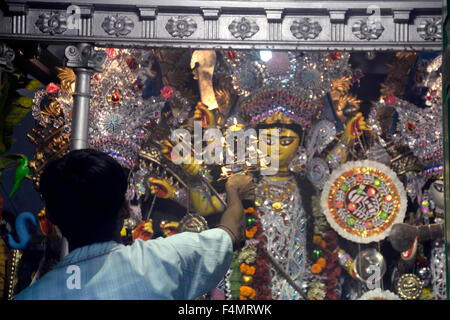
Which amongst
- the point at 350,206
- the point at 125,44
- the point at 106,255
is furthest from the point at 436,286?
the point at 106,255

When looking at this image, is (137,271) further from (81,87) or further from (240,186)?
(81,87)

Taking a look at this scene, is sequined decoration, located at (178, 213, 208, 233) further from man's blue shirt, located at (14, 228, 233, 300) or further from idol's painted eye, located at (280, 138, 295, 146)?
man's blue shirt, located at (14, 228, 233, 300)

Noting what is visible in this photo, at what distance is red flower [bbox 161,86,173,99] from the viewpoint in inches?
200

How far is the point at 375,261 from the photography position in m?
4.94

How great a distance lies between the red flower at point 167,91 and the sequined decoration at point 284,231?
3.58ft

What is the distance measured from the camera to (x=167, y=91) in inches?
200

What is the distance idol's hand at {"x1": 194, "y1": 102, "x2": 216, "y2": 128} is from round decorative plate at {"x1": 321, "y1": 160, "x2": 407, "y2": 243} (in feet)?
3.69

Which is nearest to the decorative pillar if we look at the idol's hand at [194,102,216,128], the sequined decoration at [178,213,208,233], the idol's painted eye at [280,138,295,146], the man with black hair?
the idol's hand at [194,102,216,128]

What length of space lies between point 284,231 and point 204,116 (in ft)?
3.93

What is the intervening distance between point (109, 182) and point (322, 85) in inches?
140

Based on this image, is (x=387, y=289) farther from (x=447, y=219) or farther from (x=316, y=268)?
(x=447, y=219)

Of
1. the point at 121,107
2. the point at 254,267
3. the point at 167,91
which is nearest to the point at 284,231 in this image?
the point at 254,267

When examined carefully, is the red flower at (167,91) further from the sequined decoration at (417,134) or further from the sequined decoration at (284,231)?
the sequined decoration at (417,134)

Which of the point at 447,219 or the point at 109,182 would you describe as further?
the point at 109,182
